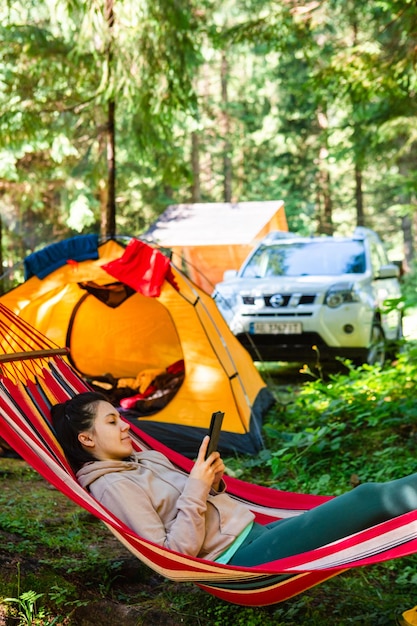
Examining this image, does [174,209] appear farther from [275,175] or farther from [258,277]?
[275,175]

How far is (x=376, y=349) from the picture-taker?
6.75 metres

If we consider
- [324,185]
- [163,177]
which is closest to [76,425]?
[163,177]

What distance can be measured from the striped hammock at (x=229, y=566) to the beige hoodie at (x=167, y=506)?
0.08 meters

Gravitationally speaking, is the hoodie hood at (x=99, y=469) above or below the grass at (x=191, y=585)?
above

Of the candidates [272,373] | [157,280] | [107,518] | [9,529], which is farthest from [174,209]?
[107,518]

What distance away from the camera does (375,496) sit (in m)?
2.06

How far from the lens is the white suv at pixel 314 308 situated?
6.53 metres

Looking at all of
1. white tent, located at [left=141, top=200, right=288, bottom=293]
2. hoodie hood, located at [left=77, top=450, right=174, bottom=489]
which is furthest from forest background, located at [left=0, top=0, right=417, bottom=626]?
white tent, located at [left=141, top=200, right=288, bottom=293]

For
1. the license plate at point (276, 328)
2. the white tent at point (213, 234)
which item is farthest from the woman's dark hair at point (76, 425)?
the white tent at point (213, 234)

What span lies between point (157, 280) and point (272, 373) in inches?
134

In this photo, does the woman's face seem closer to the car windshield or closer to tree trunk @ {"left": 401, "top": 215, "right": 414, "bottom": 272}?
the car windshield

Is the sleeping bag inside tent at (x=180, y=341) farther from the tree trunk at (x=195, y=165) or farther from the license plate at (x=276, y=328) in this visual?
the tree trunk at (x=195, y=165)

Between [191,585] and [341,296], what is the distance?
4.36m

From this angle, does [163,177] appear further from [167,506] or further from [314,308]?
[167,506]
